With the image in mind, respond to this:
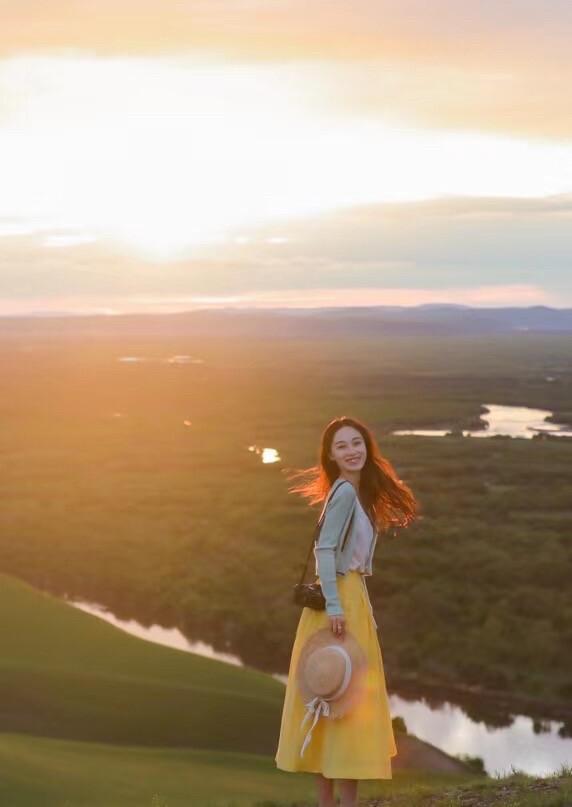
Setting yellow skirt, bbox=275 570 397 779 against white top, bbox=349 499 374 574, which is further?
white top, bbox=349 499 374 574

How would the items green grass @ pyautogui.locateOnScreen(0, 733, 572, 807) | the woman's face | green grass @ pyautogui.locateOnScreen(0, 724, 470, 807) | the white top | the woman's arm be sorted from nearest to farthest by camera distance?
1. the woman's arm
2. the white top
3. the woman's face
4. green grass @ pyautogui.locateOnScreen(0, 733, 572, 807)
5. green grass @ pyautogui.locateOnScreen(0, 724, 470, 807)

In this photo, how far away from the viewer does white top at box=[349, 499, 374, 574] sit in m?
7.30

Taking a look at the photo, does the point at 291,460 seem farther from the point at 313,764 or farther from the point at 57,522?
the point at 313,764

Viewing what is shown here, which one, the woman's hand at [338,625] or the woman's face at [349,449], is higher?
the woman's face at [349,449]

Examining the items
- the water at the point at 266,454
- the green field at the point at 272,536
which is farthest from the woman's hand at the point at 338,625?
the water at the point at 266,454

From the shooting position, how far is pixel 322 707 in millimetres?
7215

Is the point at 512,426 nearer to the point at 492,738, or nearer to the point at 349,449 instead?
the point at 492,738

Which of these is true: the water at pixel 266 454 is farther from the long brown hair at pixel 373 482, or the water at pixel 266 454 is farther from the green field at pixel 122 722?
the long brown hair at pixel 373 482

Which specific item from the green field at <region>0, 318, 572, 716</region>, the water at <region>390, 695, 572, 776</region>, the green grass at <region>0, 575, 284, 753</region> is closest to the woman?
the green grass at <region>0, 575, 284, 753</region>

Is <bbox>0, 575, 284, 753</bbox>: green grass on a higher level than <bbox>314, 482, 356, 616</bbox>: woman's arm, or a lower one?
lower

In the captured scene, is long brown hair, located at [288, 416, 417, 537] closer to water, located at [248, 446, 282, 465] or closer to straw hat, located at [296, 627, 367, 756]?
straw hat, located at [296, 627, 367, 756]

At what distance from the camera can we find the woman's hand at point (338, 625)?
7094 mm

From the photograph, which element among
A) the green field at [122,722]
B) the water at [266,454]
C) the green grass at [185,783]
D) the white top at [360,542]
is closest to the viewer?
the white top at [360,542]

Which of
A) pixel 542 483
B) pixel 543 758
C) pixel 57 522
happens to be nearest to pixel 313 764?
pixel 543 758
